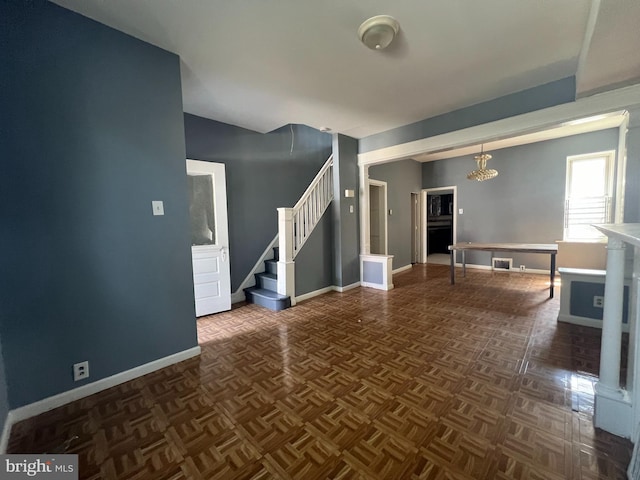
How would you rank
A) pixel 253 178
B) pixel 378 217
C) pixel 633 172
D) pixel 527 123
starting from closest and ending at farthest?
pixel 633 172
pixel 527 123
pixel 253 178
pixel 378 217

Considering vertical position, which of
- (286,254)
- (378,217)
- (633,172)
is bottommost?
(286,254)

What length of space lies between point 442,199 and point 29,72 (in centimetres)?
986

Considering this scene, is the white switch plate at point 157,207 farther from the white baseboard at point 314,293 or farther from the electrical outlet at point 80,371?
the white baseboard at point 314,293

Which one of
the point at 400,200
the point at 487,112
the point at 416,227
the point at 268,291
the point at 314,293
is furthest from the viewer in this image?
the point at 416,227

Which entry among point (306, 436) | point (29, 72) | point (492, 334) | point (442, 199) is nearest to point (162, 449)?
point (306, 436)

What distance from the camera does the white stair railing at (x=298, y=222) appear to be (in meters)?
3.91

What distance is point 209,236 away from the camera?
12.1 ft

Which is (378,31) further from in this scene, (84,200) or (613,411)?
(613,411)

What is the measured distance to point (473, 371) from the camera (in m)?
2.19

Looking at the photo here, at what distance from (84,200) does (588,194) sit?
786 cm

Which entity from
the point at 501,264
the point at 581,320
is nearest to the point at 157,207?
the point at 581,320

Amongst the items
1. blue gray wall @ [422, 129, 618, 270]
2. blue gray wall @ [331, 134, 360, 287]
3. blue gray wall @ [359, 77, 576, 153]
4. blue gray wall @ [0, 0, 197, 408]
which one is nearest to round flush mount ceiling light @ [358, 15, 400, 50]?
blue gray wall @ [0, 0, 197, 408]

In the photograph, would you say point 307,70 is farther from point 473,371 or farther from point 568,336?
point 568,336

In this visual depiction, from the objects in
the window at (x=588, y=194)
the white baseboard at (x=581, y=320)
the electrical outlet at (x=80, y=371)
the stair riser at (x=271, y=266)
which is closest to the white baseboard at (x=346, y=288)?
the stair riser at (x=271, y=266)
